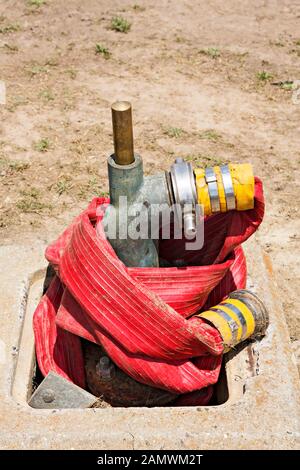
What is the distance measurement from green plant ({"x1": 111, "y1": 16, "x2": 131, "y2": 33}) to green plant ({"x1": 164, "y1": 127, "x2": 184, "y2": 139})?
1942 millimetres

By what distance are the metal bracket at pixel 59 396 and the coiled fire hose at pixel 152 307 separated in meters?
0.14

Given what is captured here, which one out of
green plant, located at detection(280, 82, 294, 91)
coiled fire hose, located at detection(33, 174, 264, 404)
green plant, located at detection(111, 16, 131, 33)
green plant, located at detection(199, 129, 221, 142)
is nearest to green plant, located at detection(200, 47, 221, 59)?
green plant, located at detection(280, 82, 294, 91)

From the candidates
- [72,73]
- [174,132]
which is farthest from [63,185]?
[72,73]

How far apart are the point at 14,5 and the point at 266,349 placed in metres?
5.80

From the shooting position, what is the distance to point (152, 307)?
221cm

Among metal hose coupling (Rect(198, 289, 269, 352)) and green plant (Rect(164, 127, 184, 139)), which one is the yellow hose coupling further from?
green plant (Rect(164, 127, 184, 139))

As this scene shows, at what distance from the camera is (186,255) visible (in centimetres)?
261

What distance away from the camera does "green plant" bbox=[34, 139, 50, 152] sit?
490cm

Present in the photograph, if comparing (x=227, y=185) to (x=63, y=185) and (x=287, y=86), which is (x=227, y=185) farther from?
(x=287, y=86)

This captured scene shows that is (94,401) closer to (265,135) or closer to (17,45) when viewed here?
(265,135)

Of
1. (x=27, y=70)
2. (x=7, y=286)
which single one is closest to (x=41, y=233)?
(x=7, y=286)

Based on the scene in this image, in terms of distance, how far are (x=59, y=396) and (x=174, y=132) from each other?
309 centimetres
